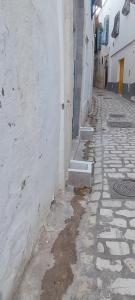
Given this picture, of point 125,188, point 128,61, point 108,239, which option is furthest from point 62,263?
point 128,61

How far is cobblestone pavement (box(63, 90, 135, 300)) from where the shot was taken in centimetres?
243

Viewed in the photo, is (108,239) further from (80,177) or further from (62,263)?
(80,177)

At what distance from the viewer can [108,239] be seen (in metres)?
3.10

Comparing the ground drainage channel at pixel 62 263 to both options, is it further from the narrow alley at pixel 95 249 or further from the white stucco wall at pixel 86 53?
the white stucco wall at pixel 86 53

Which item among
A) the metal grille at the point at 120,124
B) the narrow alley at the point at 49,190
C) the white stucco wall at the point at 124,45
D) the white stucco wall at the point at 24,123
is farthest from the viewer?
the white stucco wall at the point at 124,45

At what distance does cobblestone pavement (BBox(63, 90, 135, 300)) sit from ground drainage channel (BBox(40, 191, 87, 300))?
57 millimetres

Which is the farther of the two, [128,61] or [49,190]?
[128,61]

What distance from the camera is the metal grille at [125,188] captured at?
420 centimetres

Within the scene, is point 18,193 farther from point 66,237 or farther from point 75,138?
point 75,138

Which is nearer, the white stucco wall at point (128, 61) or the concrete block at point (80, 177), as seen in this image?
the concrete block at point (80, 177)

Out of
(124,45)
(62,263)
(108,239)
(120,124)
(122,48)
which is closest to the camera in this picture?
(62,263)

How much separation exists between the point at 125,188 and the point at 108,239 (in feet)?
4.53

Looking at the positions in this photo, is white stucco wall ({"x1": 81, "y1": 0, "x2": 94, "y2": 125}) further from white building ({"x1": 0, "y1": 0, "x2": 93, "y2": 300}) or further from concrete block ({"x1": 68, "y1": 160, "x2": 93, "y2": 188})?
white building ({"x1": 0, "y1": 0, "x2": 93, "y2": 300})

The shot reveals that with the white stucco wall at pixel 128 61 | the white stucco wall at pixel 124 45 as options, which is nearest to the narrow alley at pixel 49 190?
the white stucco wall at pixel 128 61
